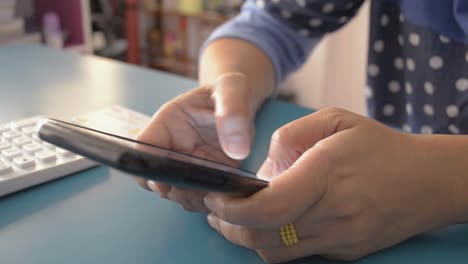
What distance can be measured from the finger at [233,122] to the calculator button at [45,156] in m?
0.15

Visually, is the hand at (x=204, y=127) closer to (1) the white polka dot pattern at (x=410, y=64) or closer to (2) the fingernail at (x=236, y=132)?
(2) the fingernail at (x=236, y=132)

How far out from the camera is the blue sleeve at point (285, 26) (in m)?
0.64

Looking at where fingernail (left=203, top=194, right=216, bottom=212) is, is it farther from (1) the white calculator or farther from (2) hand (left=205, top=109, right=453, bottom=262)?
(1) the white calculator

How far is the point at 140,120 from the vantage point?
507 millimetres

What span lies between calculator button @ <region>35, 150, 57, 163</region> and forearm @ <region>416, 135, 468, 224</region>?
0.97 feet

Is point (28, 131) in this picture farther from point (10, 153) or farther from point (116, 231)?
point (116, 231)

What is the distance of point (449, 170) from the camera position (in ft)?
1.05

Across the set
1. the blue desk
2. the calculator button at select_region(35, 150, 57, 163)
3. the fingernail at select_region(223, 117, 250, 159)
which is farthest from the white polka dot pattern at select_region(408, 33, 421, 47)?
the calculator button at select_region(35, 150, 57, 163)

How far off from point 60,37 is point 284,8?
85cm

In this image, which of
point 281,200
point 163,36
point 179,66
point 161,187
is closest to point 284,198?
point 281,200

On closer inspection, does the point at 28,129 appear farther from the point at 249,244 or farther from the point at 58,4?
the point at 58,4

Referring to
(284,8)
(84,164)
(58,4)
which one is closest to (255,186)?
(84,164)

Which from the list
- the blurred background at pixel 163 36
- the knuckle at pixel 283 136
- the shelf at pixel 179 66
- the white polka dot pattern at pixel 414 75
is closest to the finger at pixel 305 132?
the knuckle at pixel 283 136

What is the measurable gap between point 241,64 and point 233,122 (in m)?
0.24
